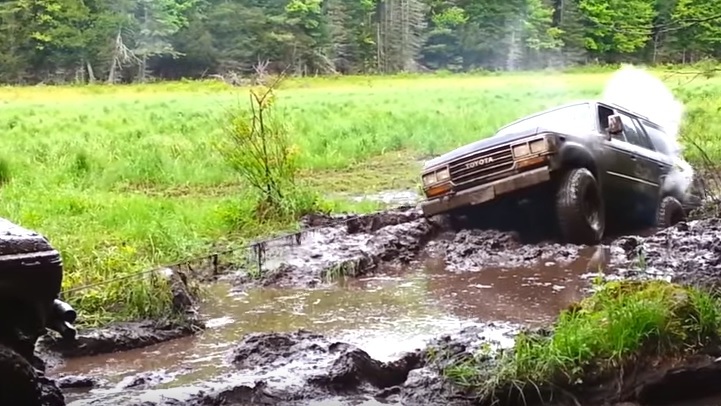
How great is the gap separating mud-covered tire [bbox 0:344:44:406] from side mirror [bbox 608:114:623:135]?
5532mm

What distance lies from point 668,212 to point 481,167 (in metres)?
2.21

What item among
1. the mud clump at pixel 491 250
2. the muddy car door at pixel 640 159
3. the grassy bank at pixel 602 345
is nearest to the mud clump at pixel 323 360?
the grassy bank at pixel 602 345

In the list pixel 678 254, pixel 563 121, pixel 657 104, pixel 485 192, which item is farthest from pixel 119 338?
pixel 657 104

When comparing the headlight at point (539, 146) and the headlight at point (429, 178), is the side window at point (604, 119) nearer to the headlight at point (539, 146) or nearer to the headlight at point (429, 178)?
the headlight at point (539, 146)

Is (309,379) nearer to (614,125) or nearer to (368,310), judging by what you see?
(368,310)

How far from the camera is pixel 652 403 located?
4.21 m

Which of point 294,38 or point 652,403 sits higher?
point 294,38

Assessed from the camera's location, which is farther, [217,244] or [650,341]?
[217,244]

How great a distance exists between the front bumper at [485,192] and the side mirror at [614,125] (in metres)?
0.94

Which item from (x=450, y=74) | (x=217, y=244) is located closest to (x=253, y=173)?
(x=217, y=244)

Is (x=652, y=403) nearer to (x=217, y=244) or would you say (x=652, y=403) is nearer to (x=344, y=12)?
(x=217, y=244)

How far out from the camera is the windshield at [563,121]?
8.27 meters

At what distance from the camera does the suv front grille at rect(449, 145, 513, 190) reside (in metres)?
7.70

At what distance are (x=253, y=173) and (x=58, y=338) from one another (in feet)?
14.1
